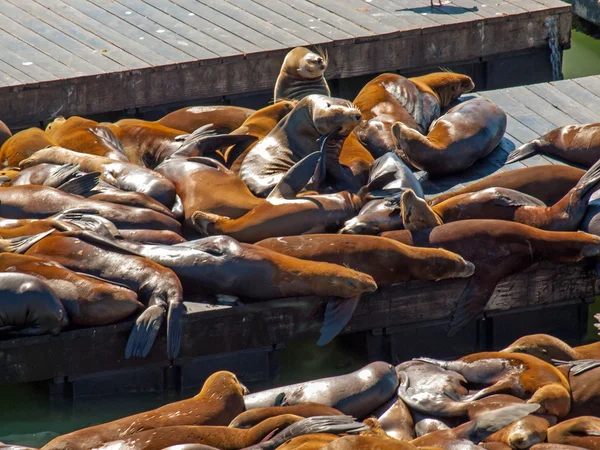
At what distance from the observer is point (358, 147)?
32.7ft

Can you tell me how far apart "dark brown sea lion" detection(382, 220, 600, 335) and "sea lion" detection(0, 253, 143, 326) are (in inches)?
70.2

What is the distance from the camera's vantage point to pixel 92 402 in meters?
7.92

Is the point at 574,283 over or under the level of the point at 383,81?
under

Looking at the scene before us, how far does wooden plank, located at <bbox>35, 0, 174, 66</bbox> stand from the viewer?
12.1 metres

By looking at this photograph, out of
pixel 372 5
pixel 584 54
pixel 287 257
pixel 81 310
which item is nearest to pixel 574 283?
pixel 287 257

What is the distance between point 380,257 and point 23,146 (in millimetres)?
3011

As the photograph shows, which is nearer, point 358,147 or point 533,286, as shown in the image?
point 533,286

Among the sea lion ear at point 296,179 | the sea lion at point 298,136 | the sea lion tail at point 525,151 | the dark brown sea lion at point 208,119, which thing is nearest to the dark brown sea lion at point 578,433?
the sea lion ear at point 296,179

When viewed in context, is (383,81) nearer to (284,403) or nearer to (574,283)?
(574,283)

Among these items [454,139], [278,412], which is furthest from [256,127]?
[278,412]

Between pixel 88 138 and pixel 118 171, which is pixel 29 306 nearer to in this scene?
pixel 118 171

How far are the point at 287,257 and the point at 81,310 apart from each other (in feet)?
4.16

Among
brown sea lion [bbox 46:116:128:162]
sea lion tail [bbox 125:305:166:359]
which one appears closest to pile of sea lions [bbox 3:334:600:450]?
sea lion tail [bbox 125:305:166:359]

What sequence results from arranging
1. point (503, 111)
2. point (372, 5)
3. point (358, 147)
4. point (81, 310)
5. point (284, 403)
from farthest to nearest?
point (372, 5), point (503, 111), point (358, 147), point (81, 310), point (284, 403)
